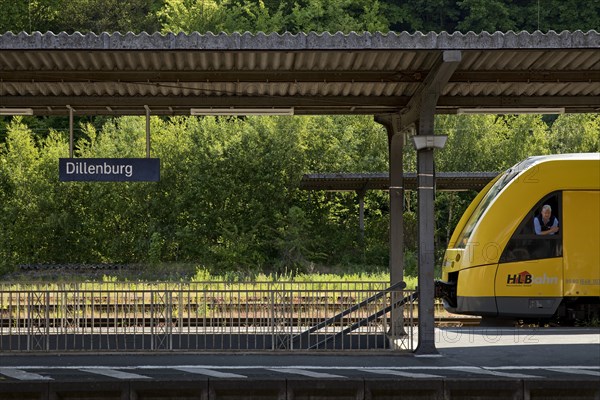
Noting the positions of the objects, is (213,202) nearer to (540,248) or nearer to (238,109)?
(238,109)

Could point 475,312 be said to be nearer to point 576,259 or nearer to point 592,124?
point 576,259

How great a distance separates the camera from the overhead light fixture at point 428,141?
14.5 meters

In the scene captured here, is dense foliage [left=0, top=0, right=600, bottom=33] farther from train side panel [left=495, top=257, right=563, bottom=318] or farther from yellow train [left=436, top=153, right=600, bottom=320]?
train side panel [left=495, top=257, right=563, bottom=318]

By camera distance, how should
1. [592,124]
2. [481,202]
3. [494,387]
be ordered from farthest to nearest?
[592,124] → [481,202] → [494,387]

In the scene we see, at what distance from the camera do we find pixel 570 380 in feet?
39.3

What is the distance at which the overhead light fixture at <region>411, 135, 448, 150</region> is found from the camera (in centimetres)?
1445

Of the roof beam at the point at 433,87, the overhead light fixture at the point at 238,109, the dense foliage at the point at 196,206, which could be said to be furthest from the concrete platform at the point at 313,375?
the dense foliage at the point at 196,206

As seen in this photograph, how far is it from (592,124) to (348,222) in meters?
14.4

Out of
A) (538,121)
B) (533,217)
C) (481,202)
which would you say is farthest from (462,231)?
(538,121)

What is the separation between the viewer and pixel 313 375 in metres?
12.5

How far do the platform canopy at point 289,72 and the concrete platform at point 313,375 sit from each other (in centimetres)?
404

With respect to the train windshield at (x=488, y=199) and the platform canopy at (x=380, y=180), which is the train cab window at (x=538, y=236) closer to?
the train windshield at (x=488, y=199)

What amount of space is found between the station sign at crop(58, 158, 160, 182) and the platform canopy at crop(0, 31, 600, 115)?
1221mm

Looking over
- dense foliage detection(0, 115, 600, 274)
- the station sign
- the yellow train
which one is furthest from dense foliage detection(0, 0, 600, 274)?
the station sign
